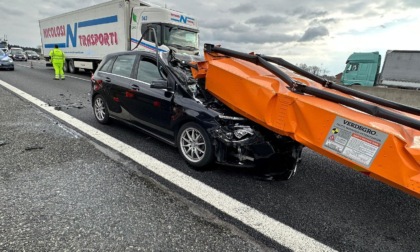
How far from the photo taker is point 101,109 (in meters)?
5.46

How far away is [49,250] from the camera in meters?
2.07

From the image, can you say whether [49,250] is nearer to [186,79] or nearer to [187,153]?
[187,153]

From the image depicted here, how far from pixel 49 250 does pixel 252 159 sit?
223cm

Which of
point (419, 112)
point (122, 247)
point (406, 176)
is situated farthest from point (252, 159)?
point (419, 112)

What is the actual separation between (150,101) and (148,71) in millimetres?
545

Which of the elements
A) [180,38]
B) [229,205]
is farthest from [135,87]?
[180,38]

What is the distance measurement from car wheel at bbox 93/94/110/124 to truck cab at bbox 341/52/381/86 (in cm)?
1752

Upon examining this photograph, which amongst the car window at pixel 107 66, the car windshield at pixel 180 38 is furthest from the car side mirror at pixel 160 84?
the car windshield at pixel 180 38

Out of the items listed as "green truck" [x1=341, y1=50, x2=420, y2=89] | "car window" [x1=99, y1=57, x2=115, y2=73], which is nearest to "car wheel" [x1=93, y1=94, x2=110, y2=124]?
"car window" [x1=99, y1=57, x2=115, y2=73]

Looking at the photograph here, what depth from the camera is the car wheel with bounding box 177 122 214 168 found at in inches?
135

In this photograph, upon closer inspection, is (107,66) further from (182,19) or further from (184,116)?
(182,19)

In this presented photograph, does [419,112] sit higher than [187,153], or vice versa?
[419,112]

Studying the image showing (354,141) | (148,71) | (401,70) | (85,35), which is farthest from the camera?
(401,70)

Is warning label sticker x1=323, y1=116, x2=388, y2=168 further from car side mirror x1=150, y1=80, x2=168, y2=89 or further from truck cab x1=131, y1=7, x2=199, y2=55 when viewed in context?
truck cab x1=131, y1=7, x2=199, y2=55
